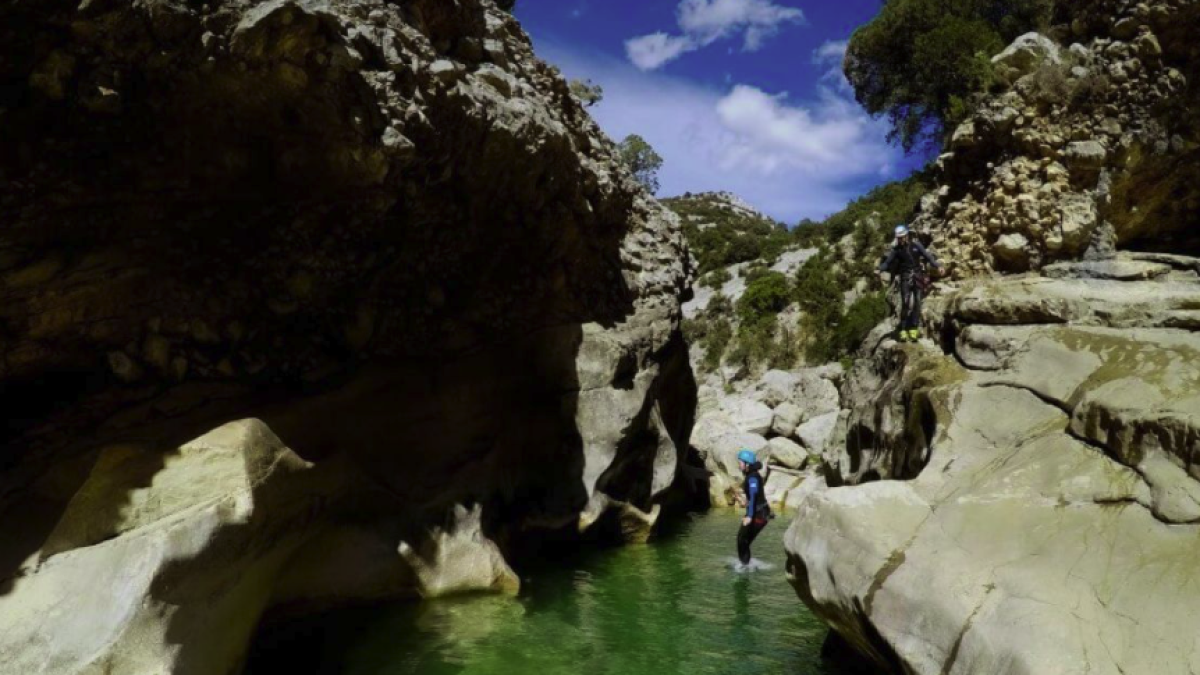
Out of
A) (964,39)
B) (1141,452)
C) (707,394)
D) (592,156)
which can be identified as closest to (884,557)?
(1141,452)

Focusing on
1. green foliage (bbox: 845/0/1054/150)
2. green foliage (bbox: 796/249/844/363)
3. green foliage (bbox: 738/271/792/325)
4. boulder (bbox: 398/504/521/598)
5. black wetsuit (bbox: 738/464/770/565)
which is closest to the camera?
boulder (bbox: 398/504/521/598)

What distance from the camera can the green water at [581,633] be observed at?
27.2 feet

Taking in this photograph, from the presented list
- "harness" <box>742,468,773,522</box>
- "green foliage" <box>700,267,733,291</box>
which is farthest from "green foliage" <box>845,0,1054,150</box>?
"green foliage" <box>700,267,733,291</box>

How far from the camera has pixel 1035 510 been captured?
5969mm

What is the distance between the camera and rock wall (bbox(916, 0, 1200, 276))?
1114cm

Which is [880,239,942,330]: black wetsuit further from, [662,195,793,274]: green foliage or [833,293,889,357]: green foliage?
[662,195,793,274]: green foliage

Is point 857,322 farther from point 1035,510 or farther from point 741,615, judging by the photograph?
point 1035,510

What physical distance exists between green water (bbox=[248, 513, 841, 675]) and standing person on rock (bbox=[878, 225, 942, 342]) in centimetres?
440

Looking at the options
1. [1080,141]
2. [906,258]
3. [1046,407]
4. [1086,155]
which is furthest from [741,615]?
[1080,141]

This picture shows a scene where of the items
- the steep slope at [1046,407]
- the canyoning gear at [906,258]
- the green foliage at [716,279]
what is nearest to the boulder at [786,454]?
the steep slope at [1046,407]

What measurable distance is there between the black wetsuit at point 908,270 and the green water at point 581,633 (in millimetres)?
4530

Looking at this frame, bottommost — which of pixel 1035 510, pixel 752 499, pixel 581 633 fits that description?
pixel 581 633

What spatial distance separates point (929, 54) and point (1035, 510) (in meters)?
14.9

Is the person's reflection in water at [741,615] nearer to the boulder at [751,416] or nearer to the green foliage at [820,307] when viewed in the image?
the boulder at [751,416]
